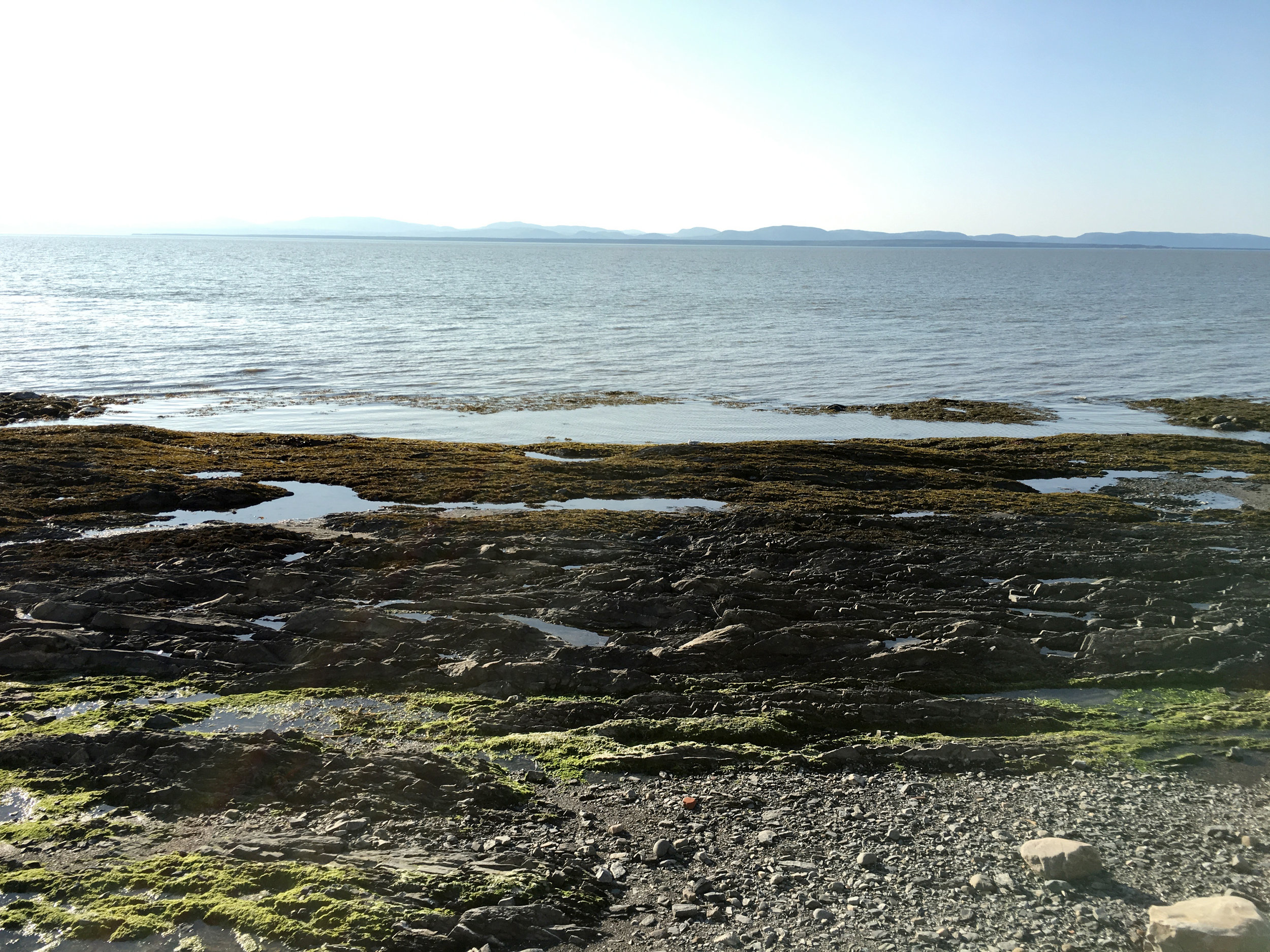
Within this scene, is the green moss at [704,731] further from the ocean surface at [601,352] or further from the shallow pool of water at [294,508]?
the ocean surface at [601,352]

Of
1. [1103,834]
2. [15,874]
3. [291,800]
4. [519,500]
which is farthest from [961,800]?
[519,500]

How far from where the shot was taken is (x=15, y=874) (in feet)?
28.3

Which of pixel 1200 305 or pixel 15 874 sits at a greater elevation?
pixel 1200 305

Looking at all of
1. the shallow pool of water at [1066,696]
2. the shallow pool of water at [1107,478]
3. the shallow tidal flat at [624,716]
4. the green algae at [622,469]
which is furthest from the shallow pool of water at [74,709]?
the shallow pool of water at [1107,478]

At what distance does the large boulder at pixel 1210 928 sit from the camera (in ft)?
24.0

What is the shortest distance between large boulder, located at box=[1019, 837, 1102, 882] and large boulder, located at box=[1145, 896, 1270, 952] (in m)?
0.81

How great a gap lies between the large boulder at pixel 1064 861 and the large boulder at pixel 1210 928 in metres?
0.81

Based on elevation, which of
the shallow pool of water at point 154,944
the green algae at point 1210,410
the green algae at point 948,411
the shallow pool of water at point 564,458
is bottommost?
the shallow pool of water at point 154,944

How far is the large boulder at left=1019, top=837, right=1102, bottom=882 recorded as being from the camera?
340 inches

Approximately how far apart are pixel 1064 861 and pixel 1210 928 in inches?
54.8

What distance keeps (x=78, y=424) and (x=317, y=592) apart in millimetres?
22522

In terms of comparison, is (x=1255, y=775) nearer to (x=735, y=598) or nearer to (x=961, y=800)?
(x=961, y=800)

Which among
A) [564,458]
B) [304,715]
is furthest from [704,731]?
[564,458]

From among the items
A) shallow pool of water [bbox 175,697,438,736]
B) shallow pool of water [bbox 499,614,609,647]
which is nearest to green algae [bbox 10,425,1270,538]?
shallow pool of water [bbox 499,614,609,647]
